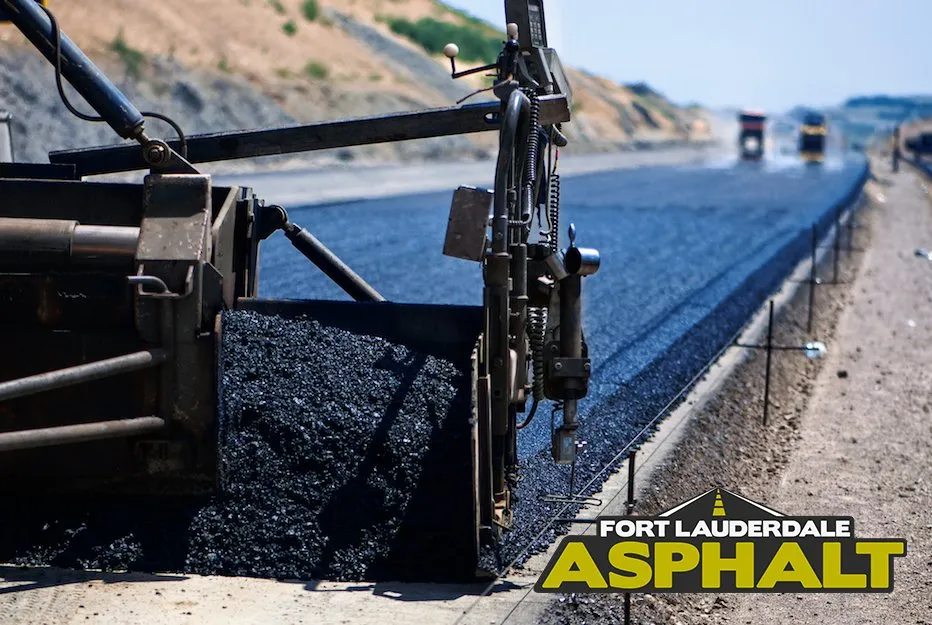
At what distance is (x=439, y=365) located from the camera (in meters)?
7.58

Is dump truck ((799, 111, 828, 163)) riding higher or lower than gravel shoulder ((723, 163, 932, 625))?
higher

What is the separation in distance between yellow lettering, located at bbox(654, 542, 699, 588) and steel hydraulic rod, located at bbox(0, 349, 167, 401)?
8.67ft

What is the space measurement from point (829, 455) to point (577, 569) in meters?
5.09

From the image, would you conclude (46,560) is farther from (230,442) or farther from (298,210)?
(298,210)

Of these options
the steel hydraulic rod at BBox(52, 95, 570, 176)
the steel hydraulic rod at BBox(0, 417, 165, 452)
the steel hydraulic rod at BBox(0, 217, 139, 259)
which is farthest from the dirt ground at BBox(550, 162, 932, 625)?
the steel hydraulic rod at BBox(0, 217, 139, 259)

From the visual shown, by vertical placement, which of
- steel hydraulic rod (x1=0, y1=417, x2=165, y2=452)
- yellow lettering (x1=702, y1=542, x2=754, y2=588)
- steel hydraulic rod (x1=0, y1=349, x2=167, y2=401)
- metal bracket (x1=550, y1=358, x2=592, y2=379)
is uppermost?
steel hydraulic rod (x1=0, y1=349, x2=167, y2=401)

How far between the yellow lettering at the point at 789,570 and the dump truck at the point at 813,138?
6794 centimetres

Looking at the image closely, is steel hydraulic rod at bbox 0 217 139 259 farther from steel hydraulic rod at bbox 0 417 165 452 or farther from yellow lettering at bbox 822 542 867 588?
yellow lettering at bbox 822 542 867 588

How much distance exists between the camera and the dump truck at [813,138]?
7312 centimetres

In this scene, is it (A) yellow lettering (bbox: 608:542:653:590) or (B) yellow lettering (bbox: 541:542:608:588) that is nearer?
(A) yellow lettering (bbox: 608:542:653:590)

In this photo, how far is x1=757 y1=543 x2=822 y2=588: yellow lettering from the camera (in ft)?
21.5

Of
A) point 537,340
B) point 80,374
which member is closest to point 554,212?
point 537,340

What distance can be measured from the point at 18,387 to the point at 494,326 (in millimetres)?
2384

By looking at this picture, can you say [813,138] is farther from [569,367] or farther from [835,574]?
[835,574]
